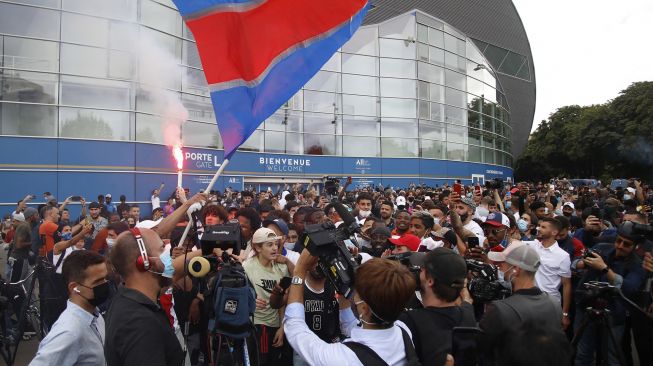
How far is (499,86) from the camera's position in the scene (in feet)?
136

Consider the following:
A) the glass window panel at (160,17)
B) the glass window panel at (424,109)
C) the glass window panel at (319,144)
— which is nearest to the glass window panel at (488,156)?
the glass window panel at (424,109)

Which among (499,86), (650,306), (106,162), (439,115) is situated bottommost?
(650,306)

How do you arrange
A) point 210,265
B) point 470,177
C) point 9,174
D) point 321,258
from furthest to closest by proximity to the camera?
point 470,177, point 9,174, point 210,265, point 321,258

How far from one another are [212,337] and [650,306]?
409 cm

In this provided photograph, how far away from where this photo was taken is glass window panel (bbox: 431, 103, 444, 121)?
31750 mm

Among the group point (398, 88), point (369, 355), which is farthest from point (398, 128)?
point (369, 355)

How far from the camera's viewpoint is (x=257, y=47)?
483 centimetres

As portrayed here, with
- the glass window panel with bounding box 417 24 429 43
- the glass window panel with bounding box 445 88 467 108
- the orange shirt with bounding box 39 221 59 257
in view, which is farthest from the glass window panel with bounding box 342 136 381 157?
the orange shirt with bounding box 39 221 59 257

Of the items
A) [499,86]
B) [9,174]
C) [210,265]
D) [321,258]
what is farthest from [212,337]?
[499,86]

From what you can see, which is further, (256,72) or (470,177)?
(470,177)

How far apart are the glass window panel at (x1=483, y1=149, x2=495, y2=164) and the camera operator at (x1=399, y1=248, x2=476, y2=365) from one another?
119 feet

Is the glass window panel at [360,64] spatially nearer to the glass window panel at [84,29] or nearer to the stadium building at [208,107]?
the stadium building at [208,107]

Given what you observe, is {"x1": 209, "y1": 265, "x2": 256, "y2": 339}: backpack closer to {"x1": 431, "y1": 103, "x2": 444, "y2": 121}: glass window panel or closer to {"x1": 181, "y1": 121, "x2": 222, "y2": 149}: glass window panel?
{"x1": 181, "y1": 121, "x2": 222, "y2": 149}: glass window panel

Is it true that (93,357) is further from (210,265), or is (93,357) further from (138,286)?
(210,265)
